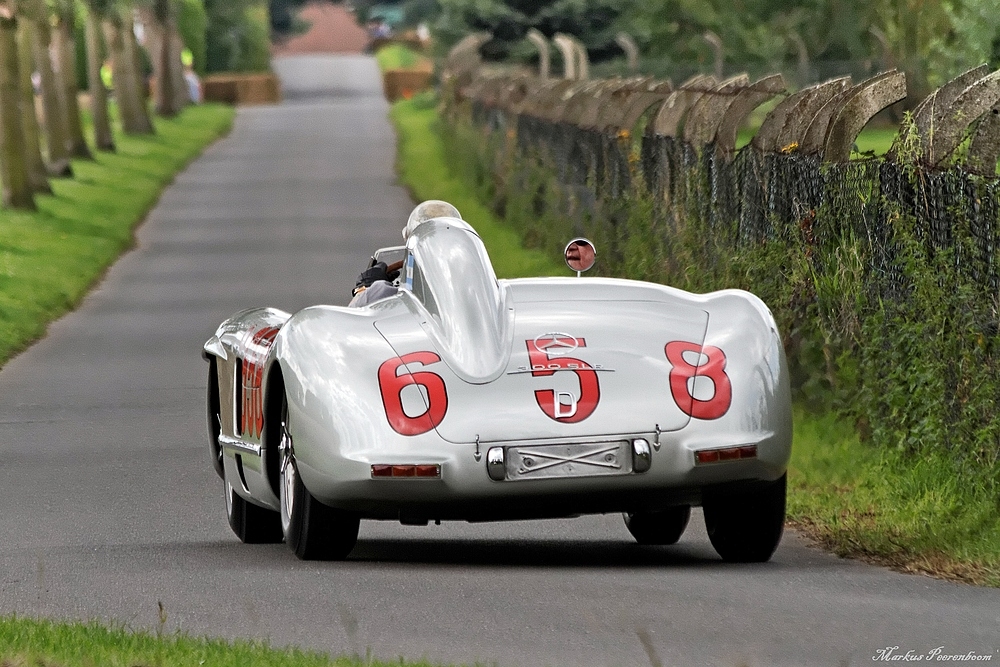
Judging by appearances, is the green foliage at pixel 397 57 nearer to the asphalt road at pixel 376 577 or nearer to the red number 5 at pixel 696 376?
the asphalt road at pixel 376 577

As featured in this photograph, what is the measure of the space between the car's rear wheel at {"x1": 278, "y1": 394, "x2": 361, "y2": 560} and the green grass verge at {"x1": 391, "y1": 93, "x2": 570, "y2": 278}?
1425 cm

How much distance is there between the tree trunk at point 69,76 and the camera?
42.5 meters

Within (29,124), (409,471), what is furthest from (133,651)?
(29,124)

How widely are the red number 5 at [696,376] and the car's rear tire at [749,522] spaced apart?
0.42 metres

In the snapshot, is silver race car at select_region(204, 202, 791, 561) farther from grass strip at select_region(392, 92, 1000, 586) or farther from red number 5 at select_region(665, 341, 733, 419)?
grass strip at select_region(392, 92, 1000, 586)

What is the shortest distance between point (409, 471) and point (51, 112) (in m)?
33.2

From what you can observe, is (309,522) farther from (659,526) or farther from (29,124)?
(29,124)

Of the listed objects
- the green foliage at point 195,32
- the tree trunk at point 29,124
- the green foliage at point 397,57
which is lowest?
the green foliage at point 397,57

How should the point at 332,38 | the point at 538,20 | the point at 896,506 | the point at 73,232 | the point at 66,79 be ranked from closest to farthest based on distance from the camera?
the point at 896,506, the point at 73,232, the point at 66,79, the point at 538,20, the point at 332,38

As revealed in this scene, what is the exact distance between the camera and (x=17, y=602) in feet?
25.2

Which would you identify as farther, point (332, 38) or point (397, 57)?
point (332, 38)

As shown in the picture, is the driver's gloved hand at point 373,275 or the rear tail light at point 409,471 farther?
the driver's gloved hand at point 373,275

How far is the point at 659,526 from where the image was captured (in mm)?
9680

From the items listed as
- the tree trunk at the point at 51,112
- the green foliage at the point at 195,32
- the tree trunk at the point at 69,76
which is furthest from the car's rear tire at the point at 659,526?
the green foliage at the point at 195,32
